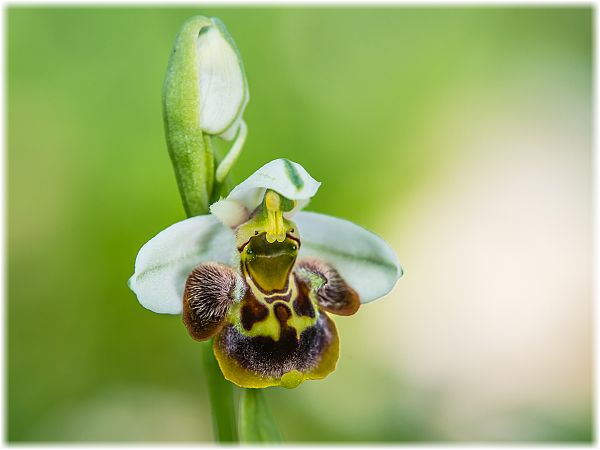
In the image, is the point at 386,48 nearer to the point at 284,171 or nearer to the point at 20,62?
the point at 20,62

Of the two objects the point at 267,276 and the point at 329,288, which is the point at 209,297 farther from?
the point at 329,288

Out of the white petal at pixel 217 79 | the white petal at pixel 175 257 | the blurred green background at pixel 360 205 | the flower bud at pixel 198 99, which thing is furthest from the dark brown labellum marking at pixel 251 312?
the blurred green background at pixel 360 205

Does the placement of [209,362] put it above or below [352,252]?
below

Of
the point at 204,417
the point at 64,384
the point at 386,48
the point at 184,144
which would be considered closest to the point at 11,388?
the point at 64,384

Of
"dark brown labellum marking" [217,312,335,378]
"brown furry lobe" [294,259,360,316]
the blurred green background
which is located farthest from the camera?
the blurred green background

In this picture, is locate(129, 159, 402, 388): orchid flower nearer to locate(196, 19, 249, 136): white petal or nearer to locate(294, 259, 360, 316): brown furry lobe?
→ locate(294, 259, 360, 316): brown furry lobe

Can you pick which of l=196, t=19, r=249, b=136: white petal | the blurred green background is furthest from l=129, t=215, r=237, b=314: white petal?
the blurred green background

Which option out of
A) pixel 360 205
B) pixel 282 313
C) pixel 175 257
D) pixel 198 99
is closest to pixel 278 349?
pixel 282 313
